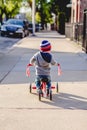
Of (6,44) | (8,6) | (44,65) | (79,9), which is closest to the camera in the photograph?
(44,65)

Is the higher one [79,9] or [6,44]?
[79,9]

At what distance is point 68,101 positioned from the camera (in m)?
8.14

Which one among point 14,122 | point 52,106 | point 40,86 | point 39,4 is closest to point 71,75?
point 40,86

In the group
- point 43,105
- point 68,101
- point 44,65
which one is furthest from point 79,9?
point 43,105

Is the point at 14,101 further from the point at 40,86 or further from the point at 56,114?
the point at 56,114

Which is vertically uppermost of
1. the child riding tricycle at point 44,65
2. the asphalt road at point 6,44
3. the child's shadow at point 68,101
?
the child riding tricycle at point 44,65

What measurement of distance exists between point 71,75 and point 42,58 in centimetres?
334

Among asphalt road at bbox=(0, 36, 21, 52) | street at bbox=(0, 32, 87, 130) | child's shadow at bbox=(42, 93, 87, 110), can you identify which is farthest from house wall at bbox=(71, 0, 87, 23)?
child's shadow at bbox=(42, 93, 87, 110)

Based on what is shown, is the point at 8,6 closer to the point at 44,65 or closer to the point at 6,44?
the point at 6,44

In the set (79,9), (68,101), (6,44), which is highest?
(79,9)

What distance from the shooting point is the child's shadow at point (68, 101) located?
7.68m

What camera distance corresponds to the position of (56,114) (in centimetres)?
708

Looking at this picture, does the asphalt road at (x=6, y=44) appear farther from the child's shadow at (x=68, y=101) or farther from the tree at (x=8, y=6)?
the tree at (x=8, y=6)

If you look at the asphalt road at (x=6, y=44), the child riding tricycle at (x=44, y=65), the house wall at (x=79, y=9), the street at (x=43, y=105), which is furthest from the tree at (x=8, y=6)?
the child riding tricycle at (x=44, y=65)
